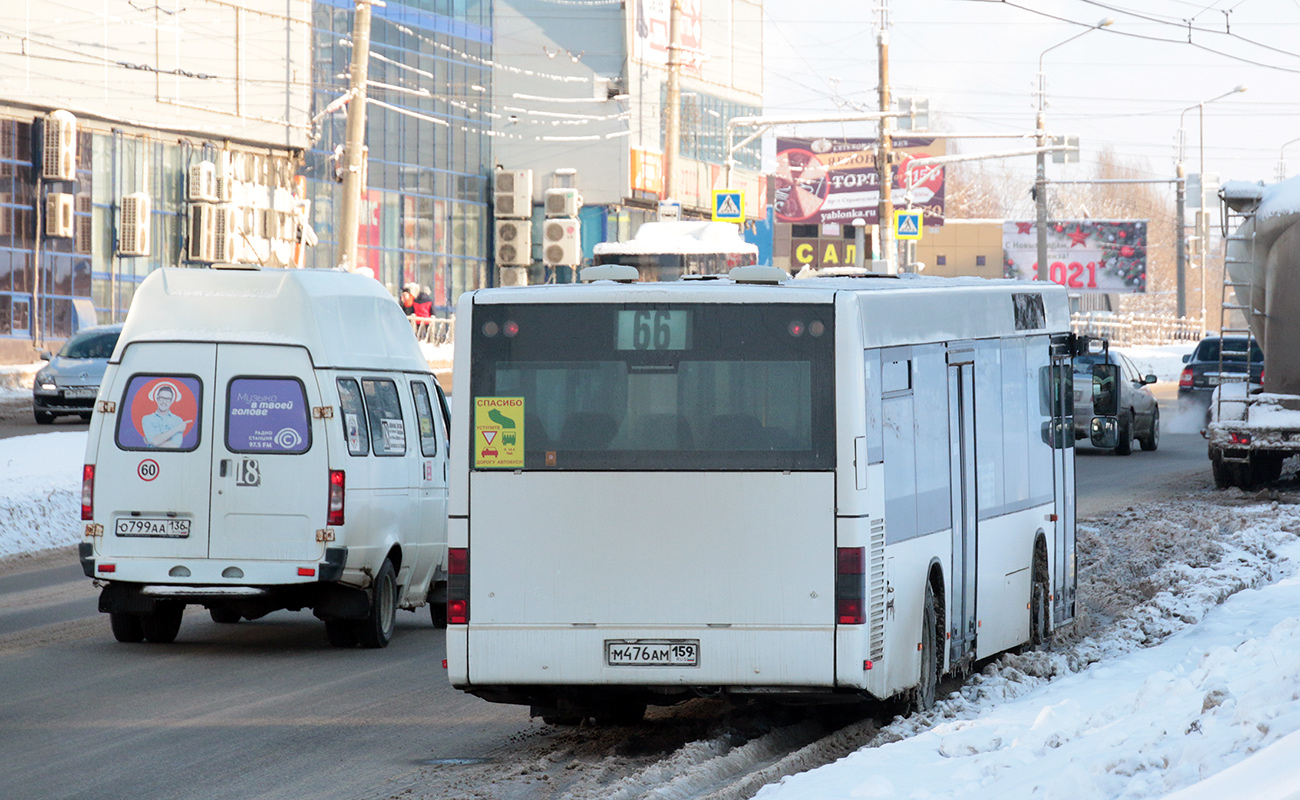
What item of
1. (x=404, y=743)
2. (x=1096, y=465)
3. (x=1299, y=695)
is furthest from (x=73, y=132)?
(x=1299, y=695)

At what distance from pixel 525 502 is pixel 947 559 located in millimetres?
2624

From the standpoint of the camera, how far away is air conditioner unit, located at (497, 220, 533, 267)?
6231 centimetres

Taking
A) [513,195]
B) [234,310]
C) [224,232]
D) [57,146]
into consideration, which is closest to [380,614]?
[234,310]

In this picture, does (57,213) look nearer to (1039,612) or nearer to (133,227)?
(133,227)

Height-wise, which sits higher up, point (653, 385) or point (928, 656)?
point (653, 385)

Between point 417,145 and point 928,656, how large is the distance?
53.6 m

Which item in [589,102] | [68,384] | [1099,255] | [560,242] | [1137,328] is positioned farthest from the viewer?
[1099,255]

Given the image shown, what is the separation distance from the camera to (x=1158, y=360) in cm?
7100

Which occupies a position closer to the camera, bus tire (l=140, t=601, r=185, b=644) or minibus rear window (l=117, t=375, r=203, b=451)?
minibus rear window (l=117, t=375, r=203, b=451)

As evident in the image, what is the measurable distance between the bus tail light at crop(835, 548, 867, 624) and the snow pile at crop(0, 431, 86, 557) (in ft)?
41.2

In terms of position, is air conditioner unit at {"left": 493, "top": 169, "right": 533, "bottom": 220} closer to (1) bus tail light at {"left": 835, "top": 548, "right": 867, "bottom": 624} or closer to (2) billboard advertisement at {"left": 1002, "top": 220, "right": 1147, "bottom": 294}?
(2) billboard advertisement at {"left": 1002, "top": 220, "right": 1147, "bottom": 294}

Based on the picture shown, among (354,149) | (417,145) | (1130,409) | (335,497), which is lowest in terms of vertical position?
(335,497)

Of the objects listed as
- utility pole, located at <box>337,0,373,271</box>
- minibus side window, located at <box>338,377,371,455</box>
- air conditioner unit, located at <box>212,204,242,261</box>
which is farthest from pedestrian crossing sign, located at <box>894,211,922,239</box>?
minibus side window, located at <box>338,377,371,455</box>

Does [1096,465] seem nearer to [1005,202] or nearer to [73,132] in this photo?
[73,132]
